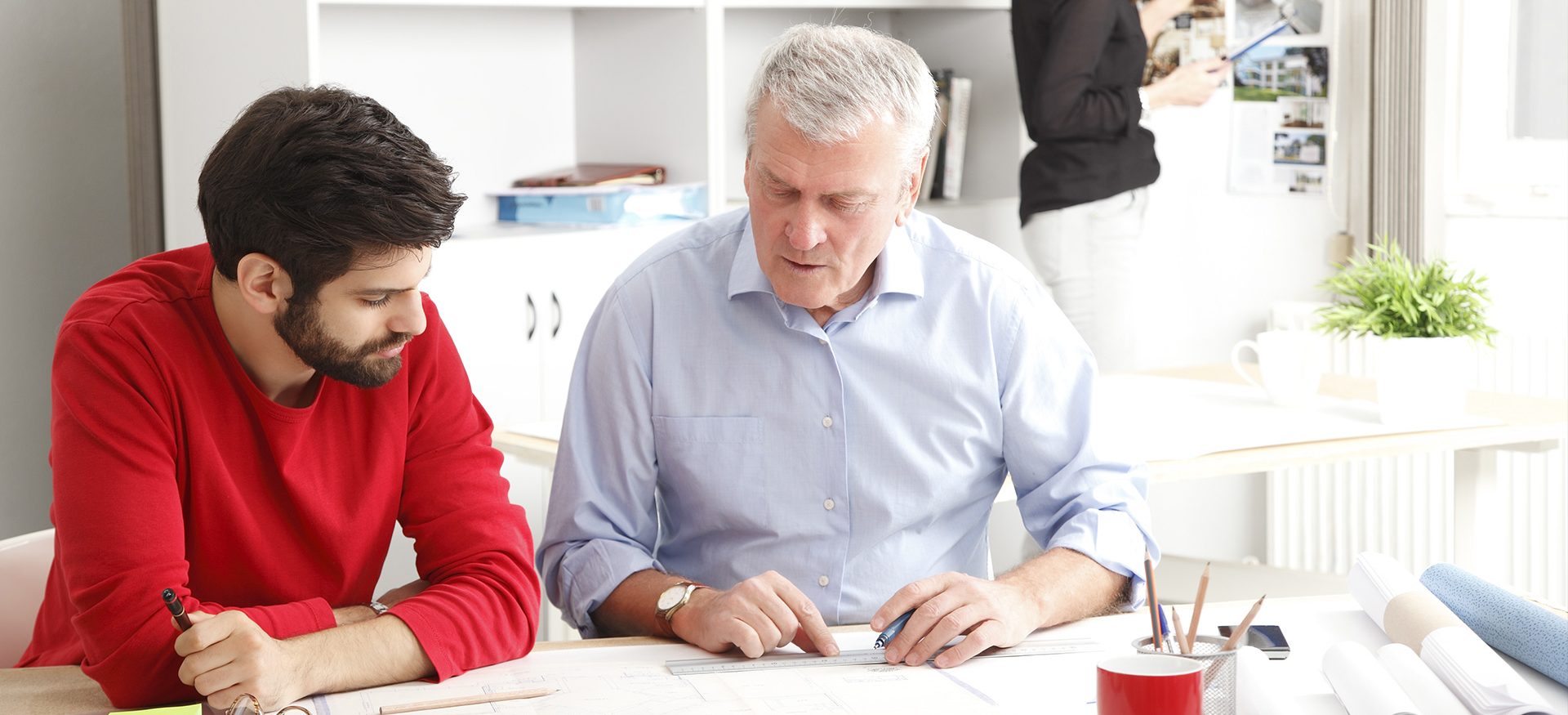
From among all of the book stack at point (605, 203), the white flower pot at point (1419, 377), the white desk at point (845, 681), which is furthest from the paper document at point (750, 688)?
the book stack at point (605, 203)

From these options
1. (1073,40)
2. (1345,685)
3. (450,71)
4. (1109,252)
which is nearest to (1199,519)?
(1109,252)

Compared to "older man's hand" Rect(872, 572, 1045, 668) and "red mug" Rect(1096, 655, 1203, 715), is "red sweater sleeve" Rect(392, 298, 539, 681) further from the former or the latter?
"red mug" Rect(1096, 655, 1203, 715)

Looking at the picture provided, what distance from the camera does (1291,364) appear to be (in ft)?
7.93

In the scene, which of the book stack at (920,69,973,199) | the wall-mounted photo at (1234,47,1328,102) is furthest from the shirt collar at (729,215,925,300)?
the wall-mounted photo at (1234,47,1328,102)

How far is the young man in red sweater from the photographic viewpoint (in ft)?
4.18

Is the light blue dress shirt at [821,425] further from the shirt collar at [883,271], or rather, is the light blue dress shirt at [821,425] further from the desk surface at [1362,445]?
the desk surface at [1362,445]

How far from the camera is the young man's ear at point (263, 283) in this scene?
1351 mm

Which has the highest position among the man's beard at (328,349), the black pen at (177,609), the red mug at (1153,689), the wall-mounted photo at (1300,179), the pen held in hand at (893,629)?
the wall-mounted photo at (1300,179)

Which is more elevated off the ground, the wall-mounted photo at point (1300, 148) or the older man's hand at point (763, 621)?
the wall-mounted photo at point (1300, 148)

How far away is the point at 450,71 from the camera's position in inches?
123

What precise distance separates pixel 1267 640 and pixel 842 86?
66 cm

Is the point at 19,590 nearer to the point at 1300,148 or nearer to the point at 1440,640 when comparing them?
the point at 1440,640

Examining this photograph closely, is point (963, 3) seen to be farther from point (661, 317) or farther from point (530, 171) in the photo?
point (661, 317)

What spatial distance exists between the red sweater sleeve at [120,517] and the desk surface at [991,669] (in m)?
0.05
